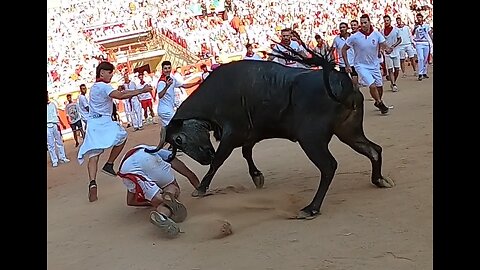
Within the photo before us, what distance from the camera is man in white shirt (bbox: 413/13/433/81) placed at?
1633cm

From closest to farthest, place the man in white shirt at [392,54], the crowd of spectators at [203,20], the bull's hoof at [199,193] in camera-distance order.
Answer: the bull's hoof at [199,193], the man in white shirt at [392,54], the crowd of spectators at [203,20]

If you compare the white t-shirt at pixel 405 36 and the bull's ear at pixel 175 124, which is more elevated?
the bull's ear at pixel 175 124

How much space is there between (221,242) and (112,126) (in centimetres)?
305

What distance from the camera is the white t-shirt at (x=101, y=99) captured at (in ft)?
24.5

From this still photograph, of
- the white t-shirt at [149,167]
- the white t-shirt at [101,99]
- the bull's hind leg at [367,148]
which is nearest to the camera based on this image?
the white t-shirt at [149,167]

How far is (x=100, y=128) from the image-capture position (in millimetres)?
7605

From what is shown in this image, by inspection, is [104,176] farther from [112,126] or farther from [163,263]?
[163,263]

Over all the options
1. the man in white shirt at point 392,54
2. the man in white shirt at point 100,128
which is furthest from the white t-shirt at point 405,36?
the man in white shirt at point 100,128

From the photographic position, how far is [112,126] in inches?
302

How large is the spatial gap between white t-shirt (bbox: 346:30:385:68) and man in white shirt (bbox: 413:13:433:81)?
5.44 m

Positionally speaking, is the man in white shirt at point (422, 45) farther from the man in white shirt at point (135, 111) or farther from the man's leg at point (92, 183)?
the man's leg at point (92, 183)

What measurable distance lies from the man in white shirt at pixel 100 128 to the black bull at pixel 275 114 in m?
1.49
